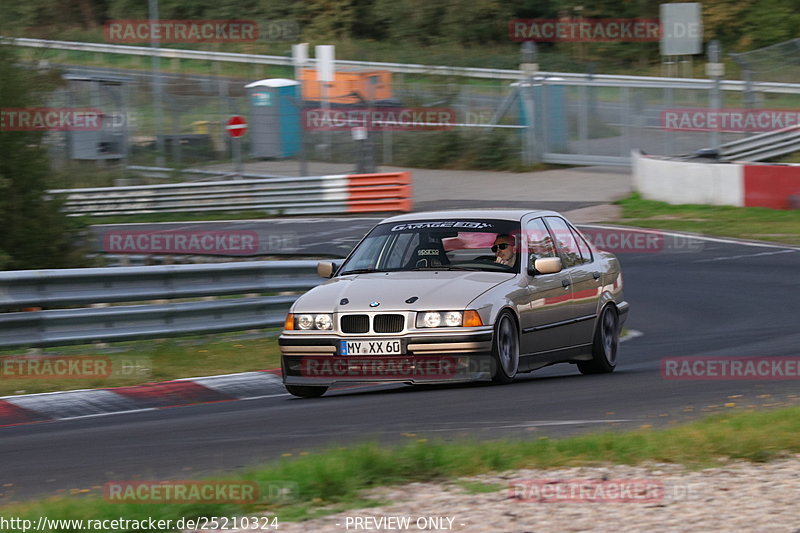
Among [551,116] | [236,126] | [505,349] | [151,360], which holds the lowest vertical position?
[151,360]

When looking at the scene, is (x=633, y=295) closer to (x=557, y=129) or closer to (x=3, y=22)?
(x=3, y=22)

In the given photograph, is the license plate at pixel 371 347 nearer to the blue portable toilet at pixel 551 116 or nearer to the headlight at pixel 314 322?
the headlight at pixel 314 322

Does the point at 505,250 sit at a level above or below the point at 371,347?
above

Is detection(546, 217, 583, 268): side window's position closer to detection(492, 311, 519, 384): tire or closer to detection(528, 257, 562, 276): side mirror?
detection(528, 257, 562, 276): side mirror

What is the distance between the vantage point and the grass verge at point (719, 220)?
22250 millimetres

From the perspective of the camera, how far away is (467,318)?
9.24m

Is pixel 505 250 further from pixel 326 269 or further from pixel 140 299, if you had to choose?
pixel 140 299

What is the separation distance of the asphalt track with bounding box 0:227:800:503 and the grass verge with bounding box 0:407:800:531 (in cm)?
52

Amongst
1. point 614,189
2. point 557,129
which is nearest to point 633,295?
point 614,189

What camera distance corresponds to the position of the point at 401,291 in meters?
9.48

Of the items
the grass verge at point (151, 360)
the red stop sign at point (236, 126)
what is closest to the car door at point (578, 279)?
the grass verge at point (151, 360)

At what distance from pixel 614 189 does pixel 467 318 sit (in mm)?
21361

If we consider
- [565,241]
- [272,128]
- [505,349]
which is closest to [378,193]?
[272,128]

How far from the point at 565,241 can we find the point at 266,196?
1845 centimetres
